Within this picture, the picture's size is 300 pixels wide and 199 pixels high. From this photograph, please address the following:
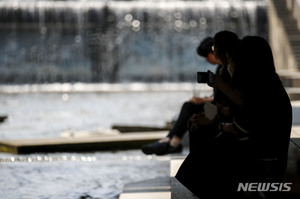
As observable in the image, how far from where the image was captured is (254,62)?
374cm

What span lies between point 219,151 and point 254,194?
317 mm

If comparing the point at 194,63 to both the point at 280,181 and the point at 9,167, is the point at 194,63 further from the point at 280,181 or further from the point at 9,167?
the point at 280,181

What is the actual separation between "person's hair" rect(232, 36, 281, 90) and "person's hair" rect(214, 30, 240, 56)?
32 centimetres

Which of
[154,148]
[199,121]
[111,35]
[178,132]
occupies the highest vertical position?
[199,121]

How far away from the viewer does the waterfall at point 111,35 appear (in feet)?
80.1

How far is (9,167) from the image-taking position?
7.30 metres

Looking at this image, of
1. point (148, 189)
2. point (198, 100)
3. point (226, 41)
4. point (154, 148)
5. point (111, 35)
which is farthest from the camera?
point (111, 35)

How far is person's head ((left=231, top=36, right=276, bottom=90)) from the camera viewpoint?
3.72 meters

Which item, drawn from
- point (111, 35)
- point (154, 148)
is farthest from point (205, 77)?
point (111, 35)

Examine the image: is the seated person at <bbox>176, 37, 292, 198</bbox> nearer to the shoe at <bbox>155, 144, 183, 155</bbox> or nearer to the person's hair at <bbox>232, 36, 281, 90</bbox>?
the person's hair at <bbox>232, 36, 281, 90</bbox>

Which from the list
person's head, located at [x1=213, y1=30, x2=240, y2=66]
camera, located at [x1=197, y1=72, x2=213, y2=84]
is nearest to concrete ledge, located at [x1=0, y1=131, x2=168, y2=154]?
person's head, located at [x1=213, y1=30, x2=240, y2=66]

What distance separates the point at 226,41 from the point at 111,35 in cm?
2081

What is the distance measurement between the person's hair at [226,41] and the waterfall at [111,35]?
64.5ft

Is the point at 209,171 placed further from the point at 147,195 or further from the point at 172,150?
the point at 172,150
